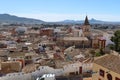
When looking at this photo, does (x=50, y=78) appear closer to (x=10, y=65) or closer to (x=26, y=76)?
(x=26, y=76)

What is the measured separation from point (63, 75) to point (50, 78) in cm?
361

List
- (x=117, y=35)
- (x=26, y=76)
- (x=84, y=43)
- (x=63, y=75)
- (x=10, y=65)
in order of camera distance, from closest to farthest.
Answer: (x=26, y=76)
(x=63, y=75)
(x=10, y=65)
(x=117, y=35)
(x=84, y=43)

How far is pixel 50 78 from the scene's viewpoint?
22.4m

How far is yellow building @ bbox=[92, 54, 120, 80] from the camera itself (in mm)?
19688

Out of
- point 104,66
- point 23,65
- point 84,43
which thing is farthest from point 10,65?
point 84,43

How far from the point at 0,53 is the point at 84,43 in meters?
26.2

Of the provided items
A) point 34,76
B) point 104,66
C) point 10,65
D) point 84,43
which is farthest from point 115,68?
point 84,43

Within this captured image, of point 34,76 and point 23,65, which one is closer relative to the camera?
point 34,76

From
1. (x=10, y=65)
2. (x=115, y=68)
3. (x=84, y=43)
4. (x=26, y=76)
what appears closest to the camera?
(x=115, y=68)

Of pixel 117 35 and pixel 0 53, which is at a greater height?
pixel 117 35

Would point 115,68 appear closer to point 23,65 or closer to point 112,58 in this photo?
point 112,58

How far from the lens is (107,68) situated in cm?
2034

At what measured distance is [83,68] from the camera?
26.9 meters

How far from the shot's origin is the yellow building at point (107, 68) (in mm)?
19688
